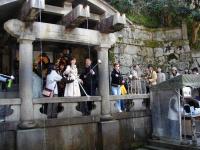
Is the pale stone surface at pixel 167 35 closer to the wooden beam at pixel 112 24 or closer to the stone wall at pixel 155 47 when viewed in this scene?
the stone wall at pixel 155 47

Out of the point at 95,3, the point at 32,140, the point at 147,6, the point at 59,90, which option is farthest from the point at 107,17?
the point at 147,6

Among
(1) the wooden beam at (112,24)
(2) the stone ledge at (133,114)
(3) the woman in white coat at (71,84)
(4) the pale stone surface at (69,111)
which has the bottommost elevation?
(2) the stone ledge at (133,114)

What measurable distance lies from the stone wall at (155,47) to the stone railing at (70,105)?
335 centimetres

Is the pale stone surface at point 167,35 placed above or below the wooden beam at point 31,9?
above

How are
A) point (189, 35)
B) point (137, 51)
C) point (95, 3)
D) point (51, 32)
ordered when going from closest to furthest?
point (51, 32), point (95, 3), point (137, 51), point (189, 35)

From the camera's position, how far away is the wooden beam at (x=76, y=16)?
8.39 m

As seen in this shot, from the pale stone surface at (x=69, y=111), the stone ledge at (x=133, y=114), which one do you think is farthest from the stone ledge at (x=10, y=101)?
the stone ledge at (x=133, y=114)

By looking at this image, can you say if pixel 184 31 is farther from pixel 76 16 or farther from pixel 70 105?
pixel 70 105

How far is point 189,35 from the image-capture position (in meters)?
16.0

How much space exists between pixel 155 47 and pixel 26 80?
29.1ft

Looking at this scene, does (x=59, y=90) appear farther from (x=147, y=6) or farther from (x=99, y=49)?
(x=147, y=6)

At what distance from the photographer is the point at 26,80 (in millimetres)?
8398

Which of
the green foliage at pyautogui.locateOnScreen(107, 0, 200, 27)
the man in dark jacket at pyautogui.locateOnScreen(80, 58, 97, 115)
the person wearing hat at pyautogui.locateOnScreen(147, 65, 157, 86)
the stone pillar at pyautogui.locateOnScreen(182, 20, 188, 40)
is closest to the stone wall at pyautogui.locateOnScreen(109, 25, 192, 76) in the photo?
the stone pillar at pyautogui.locateOnScreen(182, 20, 188, 40)

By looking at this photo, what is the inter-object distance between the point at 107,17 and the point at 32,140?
4606 millimetres
